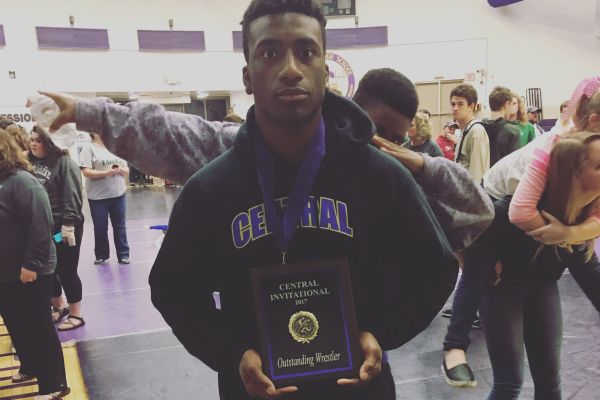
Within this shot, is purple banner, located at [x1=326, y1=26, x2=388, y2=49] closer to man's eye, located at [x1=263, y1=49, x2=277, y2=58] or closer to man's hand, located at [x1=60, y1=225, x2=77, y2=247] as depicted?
man's hand, located at [x1=60, y1=225, x2=77, y2=247]

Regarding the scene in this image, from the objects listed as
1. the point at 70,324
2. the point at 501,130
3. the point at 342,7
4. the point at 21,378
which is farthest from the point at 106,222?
the point at 342,7

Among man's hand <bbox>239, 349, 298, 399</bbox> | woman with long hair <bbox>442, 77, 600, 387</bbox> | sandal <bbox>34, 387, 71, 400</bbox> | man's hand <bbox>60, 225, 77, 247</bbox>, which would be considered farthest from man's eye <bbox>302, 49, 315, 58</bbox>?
man's hand <bbox>60, 225, 77, 247</bbox>

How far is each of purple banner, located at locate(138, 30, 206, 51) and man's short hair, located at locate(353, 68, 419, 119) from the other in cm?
1527

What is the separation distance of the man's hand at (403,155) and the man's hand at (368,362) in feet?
1.51

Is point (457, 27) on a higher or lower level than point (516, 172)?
higher

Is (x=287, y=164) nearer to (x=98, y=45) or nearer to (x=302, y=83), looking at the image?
(x=302, y=83)

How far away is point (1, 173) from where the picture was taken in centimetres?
277

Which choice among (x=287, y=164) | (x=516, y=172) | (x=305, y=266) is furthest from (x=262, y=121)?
(x=516, y=172)

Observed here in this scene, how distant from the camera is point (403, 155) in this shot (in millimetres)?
1258

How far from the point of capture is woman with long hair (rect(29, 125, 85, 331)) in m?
3.90

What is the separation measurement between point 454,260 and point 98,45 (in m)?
15.7

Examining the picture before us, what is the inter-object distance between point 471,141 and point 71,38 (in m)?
13.8

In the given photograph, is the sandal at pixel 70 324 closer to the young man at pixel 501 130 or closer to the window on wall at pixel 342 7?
the young man at pixel 501 130

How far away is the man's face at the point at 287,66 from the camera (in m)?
1.05
